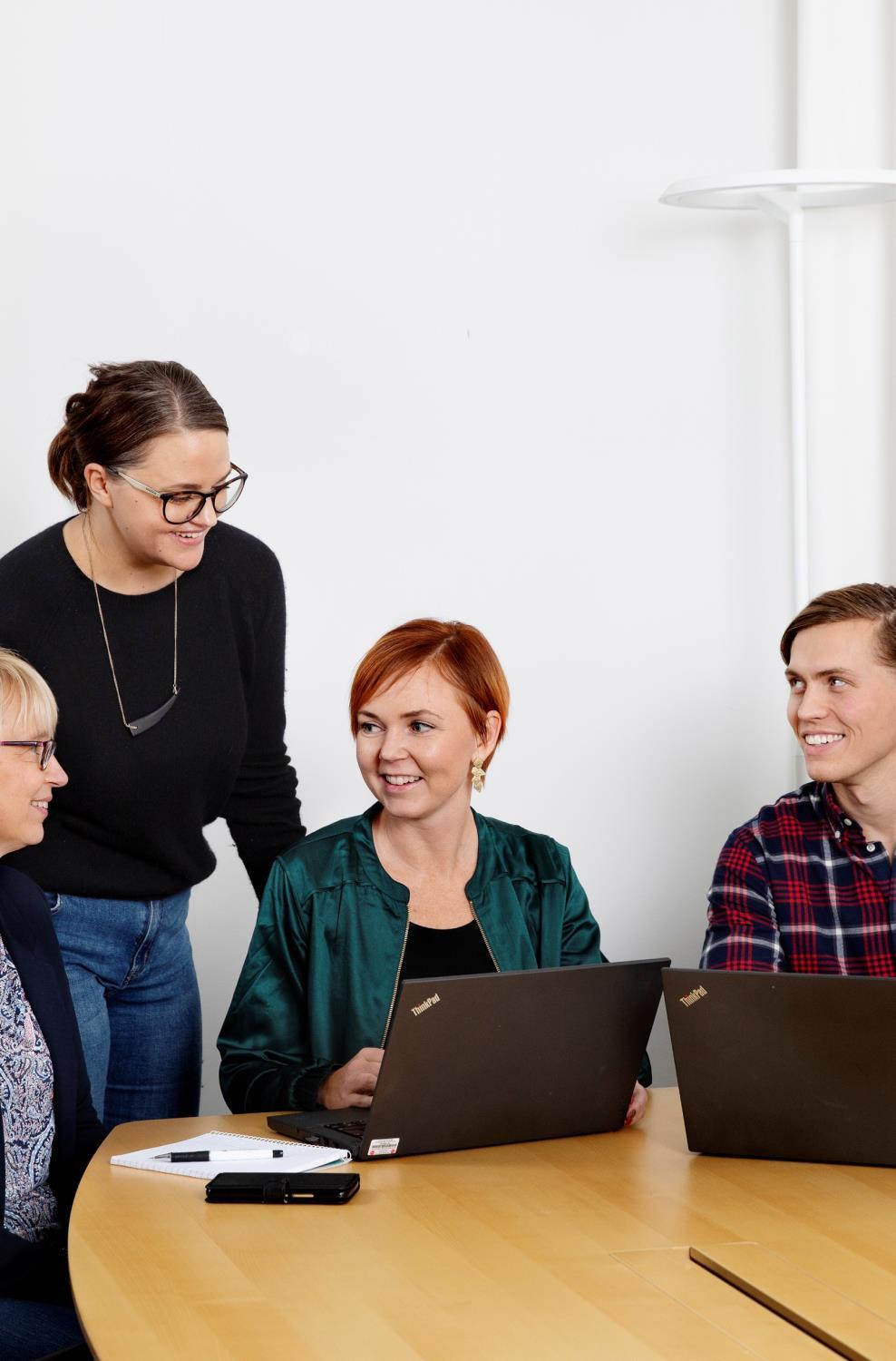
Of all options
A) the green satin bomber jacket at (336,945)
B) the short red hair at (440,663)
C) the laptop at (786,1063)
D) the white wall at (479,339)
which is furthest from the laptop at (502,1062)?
the white wall at (479,339)

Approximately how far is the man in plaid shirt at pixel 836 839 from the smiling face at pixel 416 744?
545 millimetres

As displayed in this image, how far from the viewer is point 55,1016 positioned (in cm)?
221

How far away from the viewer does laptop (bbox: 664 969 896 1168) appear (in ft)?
6.36

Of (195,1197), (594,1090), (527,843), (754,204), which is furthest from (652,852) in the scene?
(195,1197)

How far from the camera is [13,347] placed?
3434mm

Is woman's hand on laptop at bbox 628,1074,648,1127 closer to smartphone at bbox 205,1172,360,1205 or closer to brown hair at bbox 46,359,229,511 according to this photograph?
smartphone at bbox 205,1172,360,1205

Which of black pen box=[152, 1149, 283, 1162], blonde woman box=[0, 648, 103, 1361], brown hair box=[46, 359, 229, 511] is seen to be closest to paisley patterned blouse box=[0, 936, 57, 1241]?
blonde woman box=[0, 648, 103, 1361]

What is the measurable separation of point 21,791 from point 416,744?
62 centimetres

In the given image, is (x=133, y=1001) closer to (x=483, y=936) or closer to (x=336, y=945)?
(x=336, y=945)

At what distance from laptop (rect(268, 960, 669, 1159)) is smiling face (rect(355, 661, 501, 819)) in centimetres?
54

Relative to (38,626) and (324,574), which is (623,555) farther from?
(38,626)

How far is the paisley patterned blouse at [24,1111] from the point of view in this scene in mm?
2115

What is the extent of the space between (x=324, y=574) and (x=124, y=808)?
4.05 feet

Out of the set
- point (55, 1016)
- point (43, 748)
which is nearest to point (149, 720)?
point (43, 748)
